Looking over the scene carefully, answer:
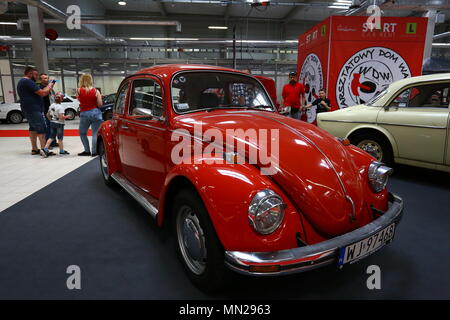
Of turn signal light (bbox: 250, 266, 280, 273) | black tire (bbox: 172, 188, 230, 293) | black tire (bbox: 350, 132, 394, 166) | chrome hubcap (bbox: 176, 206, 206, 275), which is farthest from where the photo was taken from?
black tire (bbox: 350, 132, 394, 166)

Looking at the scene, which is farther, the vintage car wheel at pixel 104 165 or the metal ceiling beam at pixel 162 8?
the metal ceiling beam at pixel 162 8

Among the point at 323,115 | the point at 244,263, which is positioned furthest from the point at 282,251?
the point at 323,115

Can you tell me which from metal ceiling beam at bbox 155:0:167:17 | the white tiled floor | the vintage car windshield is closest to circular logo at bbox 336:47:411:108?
the vintage car windshield

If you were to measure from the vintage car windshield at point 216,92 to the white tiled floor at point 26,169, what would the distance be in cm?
Result: 264

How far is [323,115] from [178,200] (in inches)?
162

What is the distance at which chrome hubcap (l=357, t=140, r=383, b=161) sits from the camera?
4.70m

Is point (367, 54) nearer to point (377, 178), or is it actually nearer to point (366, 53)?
point (366, 53)

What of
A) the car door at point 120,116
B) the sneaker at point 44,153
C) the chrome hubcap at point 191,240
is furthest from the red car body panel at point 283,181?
the sneaker at point 44,153

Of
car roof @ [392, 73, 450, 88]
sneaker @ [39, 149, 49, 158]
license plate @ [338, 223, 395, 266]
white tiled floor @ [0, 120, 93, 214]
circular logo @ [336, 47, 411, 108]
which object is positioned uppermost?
circular logo @ [336, 47, 411, 108]

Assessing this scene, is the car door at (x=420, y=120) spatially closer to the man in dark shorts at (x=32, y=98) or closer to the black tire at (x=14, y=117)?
the man in dark shorts at (x=32, y=98)

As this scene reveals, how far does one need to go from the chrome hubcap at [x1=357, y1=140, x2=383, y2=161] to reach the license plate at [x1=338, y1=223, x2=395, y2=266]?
10.3ft

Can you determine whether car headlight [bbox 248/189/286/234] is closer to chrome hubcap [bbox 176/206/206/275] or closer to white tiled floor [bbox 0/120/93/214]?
chrome hubcap [bbox 176/206/206/275]

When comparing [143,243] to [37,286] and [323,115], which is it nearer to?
[37,286]

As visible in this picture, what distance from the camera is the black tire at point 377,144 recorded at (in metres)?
4.61
